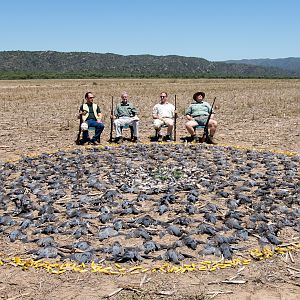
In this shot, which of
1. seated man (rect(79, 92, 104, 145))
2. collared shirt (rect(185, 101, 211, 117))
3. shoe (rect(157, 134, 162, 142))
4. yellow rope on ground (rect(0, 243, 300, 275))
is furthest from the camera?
shoe (rect(157, 134, 162, 142))

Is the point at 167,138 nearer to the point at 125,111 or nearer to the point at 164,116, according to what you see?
the point at 164,116

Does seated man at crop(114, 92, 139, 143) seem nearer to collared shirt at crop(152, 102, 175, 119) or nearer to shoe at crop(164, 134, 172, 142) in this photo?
collared shirt at crop(152, 102, 175, 119)

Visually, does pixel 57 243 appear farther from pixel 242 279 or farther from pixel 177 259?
pixel 242 279

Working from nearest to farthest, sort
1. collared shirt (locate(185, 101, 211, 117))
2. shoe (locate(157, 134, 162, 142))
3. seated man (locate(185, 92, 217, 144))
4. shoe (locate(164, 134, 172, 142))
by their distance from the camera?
seated man (locate(185, 92, 217, 144)), collared shirt (locate(185, 101, 211, 117)), shoe (locate(164, 134, 172, 142)), shoe (locate(157, 134, 162, 142))

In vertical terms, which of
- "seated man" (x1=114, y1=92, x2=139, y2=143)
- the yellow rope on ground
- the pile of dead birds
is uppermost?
"seated man" (x1=114, y1=92, x2=139, y2=143)

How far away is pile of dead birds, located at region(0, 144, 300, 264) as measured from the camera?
6.01 metres

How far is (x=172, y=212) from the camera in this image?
7273 mm

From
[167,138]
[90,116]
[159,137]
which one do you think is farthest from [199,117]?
[90,116]

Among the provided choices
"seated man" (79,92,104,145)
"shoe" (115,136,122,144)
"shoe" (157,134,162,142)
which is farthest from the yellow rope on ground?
"shoe" (157,134,162,142)

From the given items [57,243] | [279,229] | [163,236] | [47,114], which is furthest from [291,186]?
[47,114]

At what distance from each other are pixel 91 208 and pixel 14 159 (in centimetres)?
507

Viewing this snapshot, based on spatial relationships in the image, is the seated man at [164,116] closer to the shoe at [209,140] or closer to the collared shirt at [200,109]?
the collared shirt at [200,109]

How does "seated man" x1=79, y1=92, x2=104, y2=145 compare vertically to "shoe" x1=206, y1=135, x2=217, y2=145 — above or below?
above

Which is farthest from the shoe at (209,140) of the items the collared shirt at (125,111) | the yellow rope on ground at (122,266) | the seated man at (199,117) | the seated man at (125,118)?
the yellow rope on ground at (122,266)
